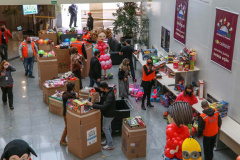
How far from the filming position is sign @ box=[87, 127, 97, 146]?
6546mm

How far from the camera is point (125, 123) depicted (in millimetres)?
6684

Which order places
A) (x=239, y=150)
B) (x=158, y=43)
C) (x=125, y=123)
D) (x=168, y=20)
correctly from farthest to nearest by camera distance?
(x=158, y=43) → (x=168, y=20) → (x=125, y=123) → (x=239, y=150)

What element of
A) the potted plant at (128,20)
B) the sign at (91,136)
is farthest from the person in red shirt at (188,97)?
the potted plant at (128,20)

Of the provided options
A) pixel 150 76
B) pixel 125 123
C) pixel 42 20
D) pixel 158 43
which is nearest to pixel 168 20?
pixel 158 43

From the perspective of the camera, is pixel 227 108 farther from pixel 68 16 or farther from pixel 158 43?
pixel 68 16

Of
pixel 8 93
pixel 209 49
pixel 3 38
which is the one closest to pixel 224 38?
pixel 209 49

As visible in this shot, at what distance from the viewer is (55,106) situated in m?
8.69

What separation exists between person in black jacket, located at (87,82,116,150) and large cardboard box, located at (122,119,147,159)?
35 cm

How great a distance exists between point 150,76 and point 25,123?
3401mm

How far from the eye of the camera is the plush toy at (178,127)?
506cm

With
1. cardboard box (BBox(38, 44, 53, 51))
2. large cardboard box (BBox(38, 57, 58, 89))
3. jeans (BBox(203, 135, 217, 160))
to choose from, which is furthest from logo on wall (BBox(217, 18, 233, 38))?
cardboard box (BBox(38, 44, 53, 51))

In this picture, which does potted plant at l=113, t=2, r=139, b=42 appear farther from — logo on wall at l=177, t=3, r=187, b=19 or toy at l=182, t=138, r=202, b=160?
toy at l=182, t=138, r=202, b=160

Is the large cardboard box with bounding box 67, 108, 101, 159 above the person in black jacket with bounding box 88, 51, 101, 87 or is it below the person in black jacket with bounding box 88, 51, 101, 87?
below

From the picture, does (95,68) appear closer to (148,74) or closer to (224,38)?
(148,74)
